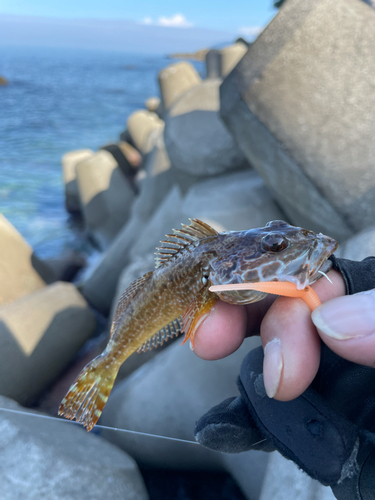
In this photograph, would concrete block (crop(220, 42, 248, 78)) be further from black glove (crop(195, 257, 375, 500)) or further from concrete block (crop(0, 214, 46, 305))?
black glove (crop(195, 257, 375, 500))

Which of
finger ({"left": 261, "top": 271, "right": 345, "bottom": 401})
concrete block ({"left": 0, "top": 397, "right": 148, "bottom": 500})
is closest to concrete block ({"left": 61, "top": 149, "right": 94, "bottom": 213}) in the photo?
concrete block ({"left": 0, "top": 397, "right": 148, "bottom": 500})

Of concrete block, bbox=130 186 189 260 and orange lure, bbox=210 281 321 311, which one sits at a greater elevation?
orange lure, bbox=210 281 321 311

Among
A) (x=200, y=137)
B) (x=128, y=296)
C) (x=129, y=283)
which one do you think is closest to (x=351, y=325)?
(x=128, y=296)

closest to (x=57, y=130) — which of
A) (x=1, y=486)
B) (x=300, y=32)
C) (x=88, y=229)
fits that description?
(x=88, y=229)

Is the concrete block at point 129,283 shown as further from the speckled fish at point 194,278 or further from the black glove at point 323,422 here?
the black glove at point 323,422

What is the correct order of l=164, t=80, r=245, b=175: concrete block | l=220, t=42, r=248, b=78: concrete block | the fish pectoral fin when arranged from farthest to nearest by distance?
l=220, t=42, r=248, b=78: concrete block
l=164, t=80, r=245, b=175: concrete block
the fish pectoral fin

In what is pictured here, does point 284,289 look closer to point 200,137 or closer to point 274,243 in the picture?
point 274,243

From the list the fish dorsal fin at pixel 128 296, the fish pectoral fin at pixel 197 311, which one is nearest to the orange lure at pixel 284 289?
the fish pectoral fin at pixel 197 311
